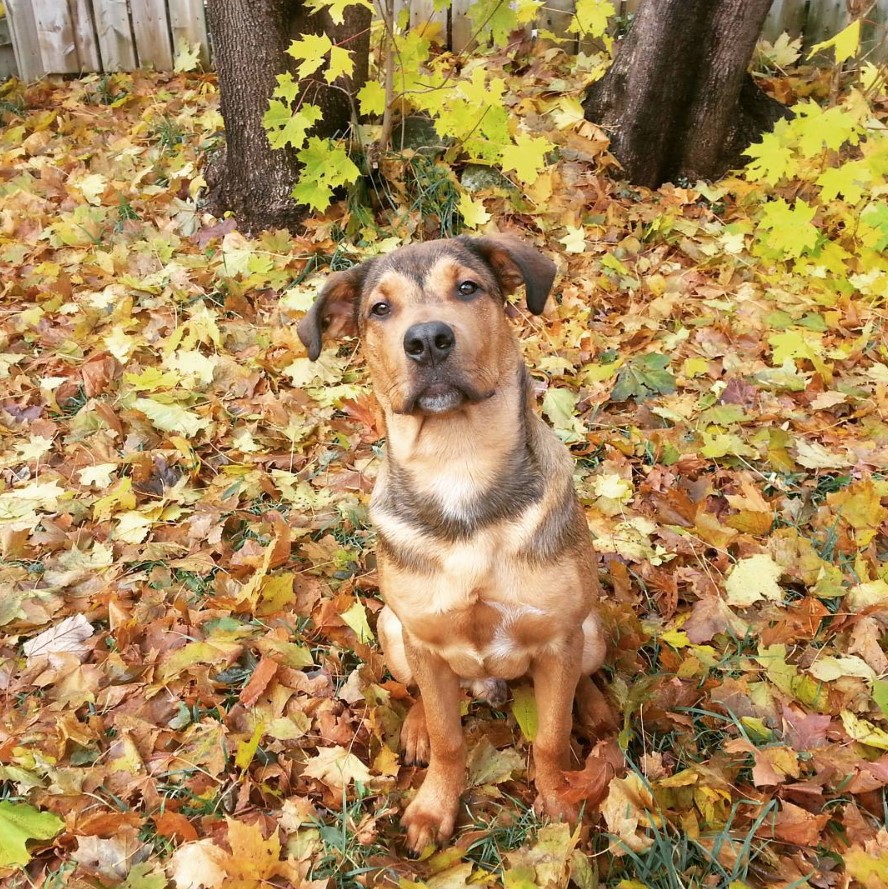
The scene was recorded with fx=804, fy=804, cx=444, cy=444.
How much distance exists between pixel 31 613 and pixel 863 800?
3.50m

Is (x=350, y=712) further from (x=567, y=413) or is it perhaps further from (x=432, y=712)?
(x=567, y=413)

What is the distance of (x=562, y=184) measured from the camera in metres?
6.28

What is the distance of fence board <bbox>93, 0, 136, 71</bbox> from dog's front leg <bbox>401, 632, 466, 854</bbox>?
765cm

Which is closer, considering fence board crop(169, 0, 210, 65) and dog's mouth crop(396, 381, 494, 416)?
dog's mouth crop(396, 381, 494, 416)

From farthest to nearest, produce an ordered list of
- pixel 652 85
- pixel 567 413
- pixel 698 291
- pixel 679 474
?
pixel 652 85
pixel 698 291
pixel 567 413
pixel 679 474

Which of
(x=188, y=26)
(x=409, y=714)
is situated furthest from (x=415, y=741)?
(x=188, y=26)

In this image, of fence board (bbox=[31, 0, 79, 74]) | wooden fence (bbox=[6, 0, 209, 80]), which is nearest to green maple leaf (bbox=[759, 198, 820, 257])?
wooden fence (bbox=[6, 0, 209, 80])

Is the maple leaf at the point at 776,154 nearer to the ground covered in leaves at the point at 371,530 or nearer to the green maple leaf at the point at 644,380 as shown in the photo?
the ground covered in leaves at the point at 371,530

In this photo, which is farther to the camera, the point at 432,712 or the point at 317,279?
the point at 317,279

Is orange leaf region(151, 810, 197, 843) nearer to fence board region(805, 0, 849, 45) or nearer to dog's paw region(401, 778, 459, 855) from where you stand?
dog's paw region(401, 778, 459, 855)

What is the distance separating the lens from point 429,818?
9.84ft

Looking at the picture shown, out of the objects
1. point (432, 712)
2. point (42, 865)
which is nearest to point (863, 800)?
point (432, 712)

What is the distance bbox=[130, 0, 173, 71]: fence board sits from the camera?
791 centimetres

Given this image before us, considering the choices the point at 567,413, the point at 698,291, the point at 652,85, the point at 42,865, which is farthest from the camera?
the point at 652,85
